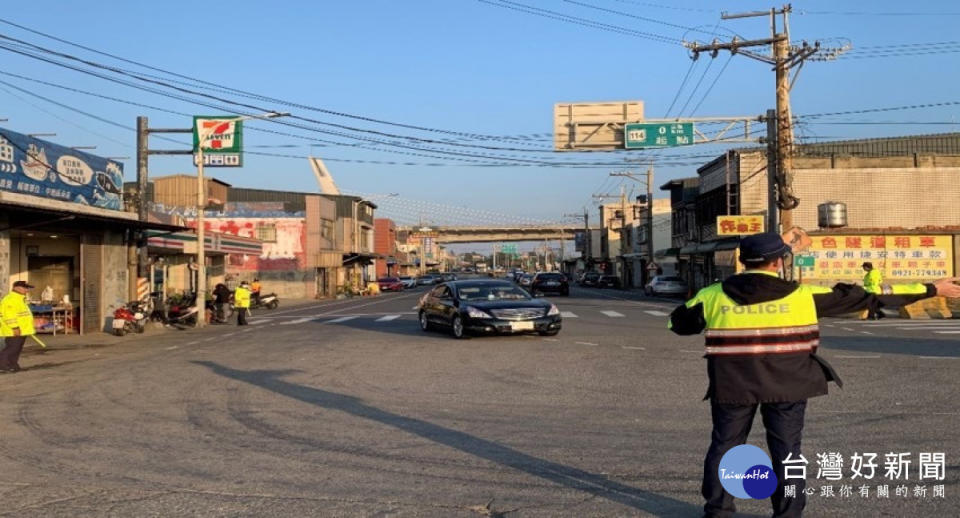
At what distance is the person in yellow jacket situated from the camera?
13.5 metres

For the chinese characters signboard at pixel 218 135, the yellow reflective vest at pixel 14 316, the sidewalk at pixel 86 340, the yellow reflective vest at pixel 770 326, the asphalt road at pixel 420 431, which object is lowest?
the sidewalk at pixel 86 340

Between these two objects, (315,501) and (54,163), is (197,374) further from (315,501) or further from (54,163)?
(54,163)

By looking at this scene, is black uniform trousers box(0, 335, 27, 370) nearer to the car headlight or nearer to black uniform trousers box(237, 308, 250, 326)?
the car headlight

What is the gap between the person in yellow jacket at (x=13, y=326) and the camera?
13461mm

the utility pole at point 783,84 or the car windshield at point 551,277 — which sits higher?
the utility pole at point 783,84

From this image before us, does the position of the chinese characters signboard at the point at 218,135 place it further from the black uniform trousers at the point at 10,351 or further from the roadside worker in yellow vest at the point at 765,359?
the roadside worker in yellow vest at the point at 765,359

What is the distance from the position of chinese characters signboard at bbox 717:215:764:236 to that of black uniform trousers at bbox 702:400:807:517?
3387 cm

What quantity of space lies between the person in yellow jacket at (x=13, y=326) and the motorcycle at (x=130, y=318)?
836 centimetres

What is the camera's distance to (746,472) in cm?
469

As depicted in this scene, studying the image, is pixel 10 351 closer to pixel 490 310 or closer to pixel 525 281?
pixel 490 310

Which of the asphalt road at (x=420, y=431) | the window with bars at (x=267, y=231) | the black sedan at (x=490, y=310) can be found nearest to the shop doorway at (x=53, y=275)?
the asphalt road at (x=420, y=431)

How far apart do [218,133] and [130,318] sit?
646 cm

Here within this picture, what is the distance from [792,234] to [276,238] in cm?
4847

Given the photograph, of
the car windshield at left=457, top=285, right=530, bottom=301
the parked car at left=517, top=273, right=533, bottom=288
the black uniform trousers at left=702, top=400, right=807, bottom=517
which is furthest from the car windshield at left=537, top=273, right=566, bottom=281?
the black uniform trousers at left=702, top=400, right=807, bottom=517
